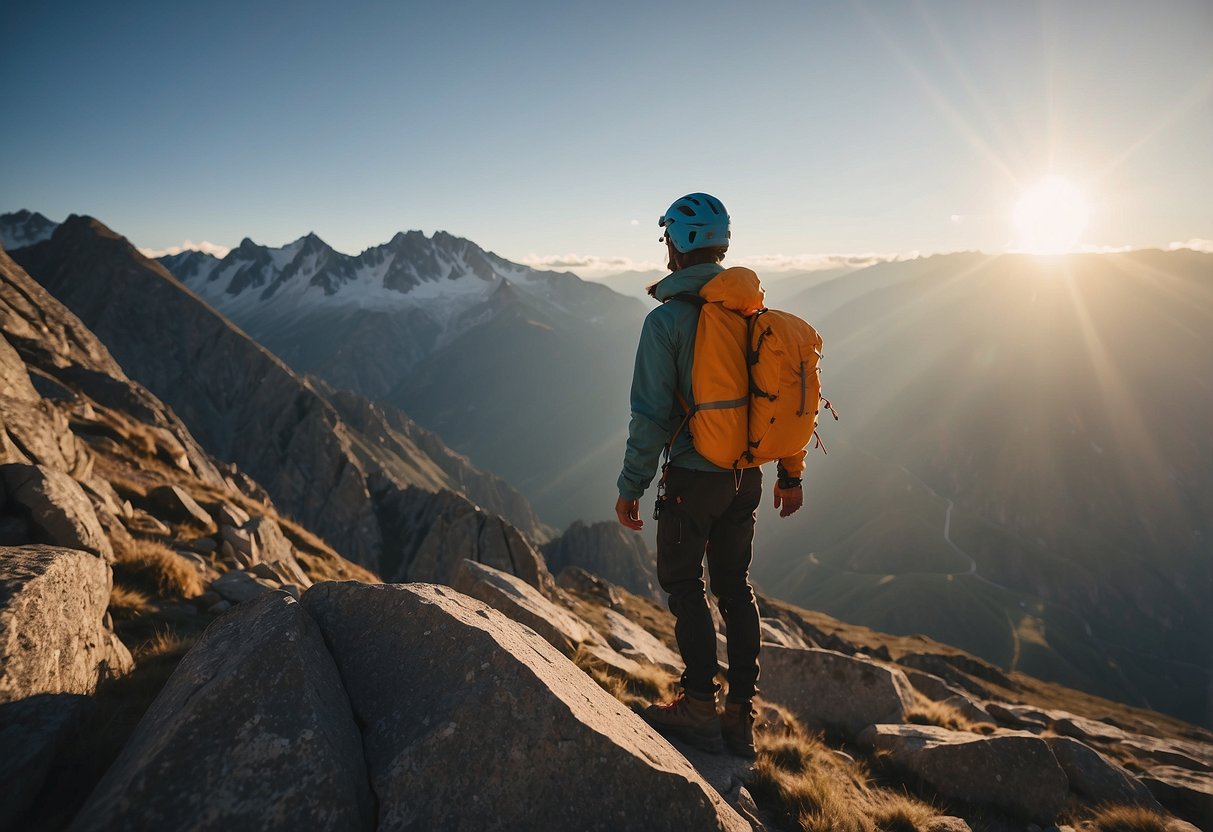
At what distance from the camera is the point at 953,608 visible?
195750 millimetres

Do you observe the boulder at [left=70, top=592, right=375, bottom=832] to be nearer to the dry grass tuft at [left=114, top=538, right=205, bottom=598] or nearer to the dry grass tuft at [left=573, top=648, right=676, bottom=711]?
the dry grass tuft at [left=573, top=648, right=676, bottom=711]

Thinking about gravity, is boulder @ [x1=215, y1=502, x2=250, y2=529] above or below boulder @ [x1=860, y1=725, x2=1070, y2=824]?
below

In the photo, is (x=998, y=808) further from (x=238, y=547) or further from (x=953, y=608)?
(x=953, y=608)

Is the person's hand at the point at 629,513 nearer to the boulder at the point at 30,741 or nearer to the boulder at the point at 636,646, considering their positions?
the boulder at the point at 30,741

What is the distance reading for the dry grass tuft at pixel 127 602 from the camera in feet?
24.8

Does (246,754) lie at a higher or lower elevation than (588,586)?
higher

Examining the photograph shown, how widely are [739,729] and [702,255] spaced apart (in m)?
5.96

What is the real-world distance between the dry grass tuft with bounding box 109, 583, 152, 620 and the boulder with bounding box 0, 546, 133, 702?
4.98ft

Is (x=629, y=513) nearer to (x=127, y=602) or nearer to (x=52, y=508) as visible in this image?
(x=127, y=602)

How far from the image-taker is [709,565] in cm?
635

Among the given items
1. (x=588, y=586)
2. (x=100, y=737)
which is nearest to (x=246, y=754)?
(x=100, y=737)

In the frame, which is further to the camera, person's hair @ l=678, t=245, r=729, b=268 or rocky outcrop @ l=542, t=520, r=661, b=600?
rocky outcrop @ l=542, t=520, r=661, b=600

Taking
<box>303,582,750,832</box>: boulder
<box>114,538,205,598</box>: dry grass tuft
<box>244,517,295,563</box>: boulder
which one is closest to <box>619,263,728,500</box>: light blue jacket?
<box>303,582,750,832</box>: boulder

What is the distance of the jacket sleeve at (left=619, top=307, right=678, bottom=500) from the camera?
5.91 m
